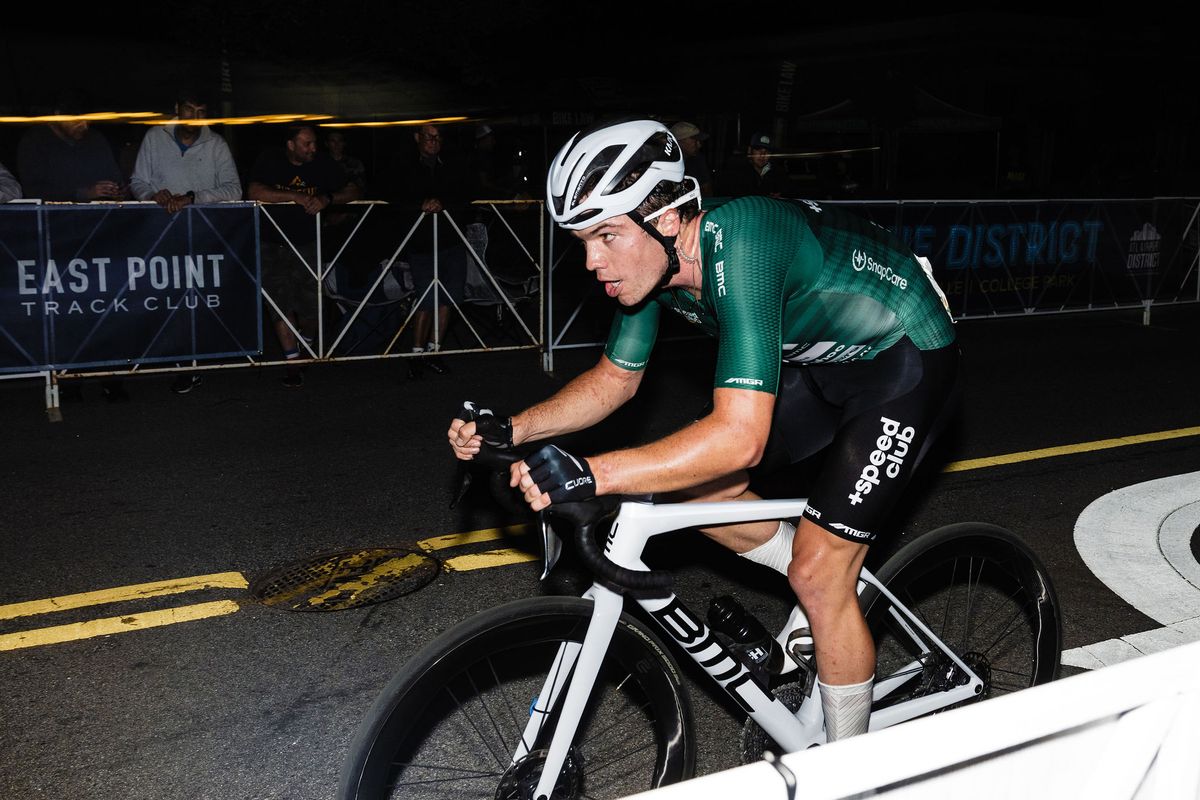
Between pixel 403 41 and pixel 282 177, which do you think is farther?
pixel 403 41

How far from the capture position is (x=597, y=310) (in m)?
10.7

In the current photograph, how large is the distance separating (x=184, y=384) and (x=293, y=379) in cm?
81

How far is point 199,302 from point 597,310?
351 centimetres

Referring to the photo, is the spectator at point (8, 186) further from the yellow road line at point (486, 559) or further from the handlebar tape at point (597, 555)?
the handlebar tape at point (597, 555)

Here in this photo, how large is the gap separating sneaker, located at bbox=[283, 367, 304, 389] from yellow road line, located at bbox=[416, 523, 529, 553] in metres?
3.81

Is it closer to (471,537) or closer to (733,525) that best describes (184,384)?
(471,537)

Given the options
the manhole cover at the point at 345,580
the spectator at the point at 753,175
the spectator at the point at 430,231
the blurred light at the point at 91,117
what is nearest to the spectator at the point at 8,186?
the blurred light at the point at 91,117

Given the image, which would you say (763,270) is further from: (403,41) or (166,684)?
(403,41)

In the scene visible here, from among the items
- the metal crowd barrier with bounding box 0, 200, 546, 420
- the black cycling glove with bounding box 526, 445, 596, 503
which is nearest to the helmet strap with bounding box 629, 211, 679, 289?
the black cycling glove with bounding box 526, 445, 596, 503

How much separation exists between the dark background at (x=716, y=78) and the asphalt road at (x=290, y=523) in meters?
3.88

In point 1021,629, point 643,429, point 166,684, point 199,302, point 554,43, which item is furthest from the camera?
point 554,43

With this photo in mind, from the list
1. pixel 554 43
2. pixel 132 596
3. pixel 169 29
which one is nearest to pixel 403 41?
pixel 169 29

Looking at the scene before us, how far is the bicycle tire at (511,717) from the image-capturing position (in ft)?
8.31

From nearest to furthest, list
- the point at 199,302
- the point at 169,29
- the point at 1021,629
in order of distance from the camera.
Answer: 1. the point at 1021,629
2. the point at 199,302
3. the point at 169,29
